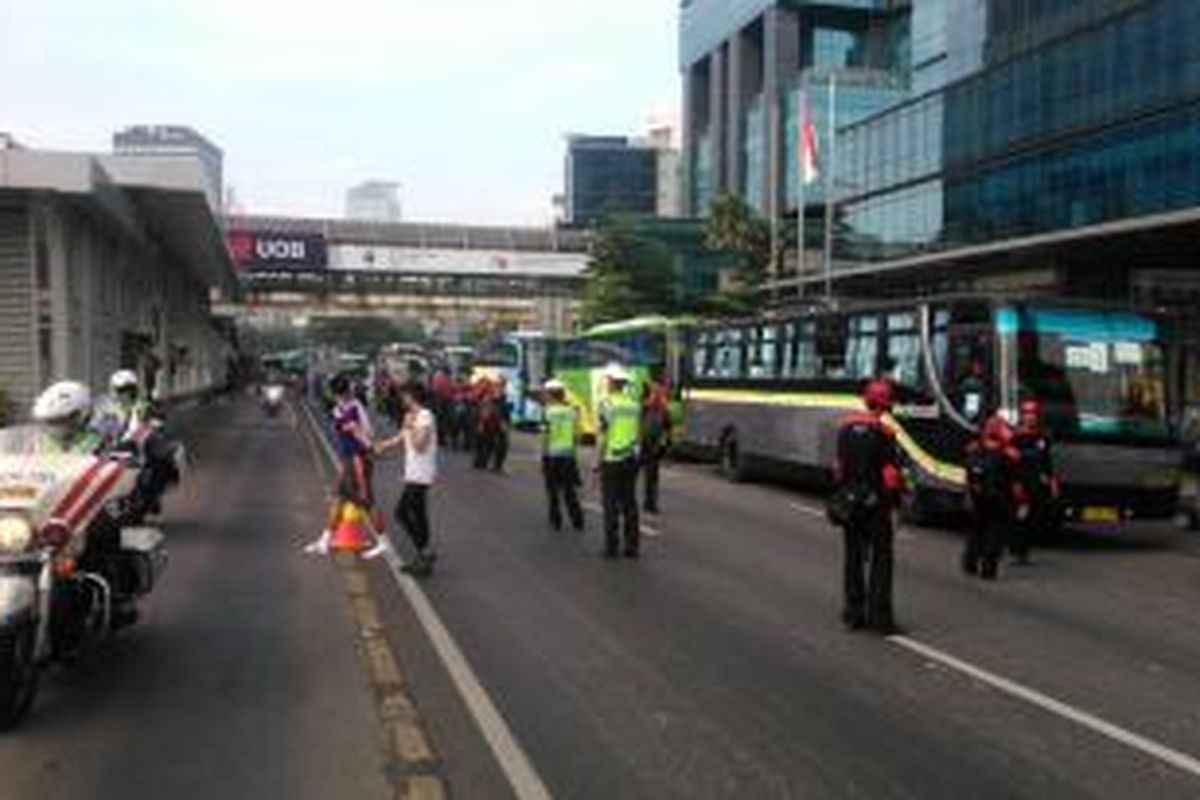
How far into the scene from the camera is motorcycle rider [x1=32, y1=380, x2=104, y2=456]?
10484 millimetres

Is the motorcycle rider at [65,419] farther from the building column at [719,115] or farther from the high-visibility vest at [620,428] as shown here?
the building column at [719,115]

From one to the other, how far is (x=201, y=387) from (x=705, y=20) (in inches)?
2248

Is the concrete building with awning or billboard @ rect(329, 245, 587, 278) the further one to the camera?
billboard @ rect(329, 245, 587, 278)

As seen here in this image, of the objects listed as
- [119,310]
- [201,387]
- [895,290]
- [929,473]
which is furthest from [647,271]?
[929,473]

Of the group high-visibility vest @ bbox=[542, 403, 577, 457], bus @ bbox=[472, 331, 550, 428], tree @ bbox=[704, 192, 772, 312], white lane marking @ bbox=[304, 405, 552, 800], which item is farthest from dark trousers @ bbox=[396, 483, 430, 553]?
tree @ bbox=[704, 192, 772, 312]

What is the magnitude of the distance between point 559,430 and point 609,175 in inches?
6103

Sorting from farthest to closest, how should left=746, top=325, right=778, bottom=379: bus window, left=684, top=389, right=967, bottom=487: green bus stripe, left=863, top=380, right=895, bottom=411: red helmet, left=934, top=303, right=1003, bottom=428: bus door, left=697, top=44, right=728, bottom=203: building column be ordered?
left=697, top=44, right=728, bottom=203: building column < left=746, top=325, right=778, bottom=379: bus window < left=684, top=389, right=967, bottom=487: green bus stripe < left=934, top=303, right=1003, bottom=428: bus door < left=863, top=380, right=895, bottom=411: red helmet

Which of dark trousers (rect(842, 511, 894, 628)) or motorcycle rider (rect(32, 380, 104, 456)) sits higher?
motorcycle rider (rect(32, 380, 104, 456))

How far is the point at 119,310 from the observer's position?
149ft

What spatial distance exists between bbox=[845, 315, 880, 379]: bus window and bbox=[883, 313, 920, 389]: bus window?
0.49 metres

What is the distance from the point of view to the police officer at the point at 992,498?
661 inches

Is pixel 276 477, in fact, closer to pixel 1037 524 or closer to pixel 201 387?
pixel 1037 524

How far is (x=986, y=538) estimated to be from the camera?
16.9 meters

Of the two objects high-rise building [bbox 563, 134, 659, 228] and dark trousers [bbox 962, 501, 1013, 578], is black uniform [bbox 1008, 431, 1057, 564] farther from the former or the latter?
high-rise building [bbox 563, 134, 659, 228]
